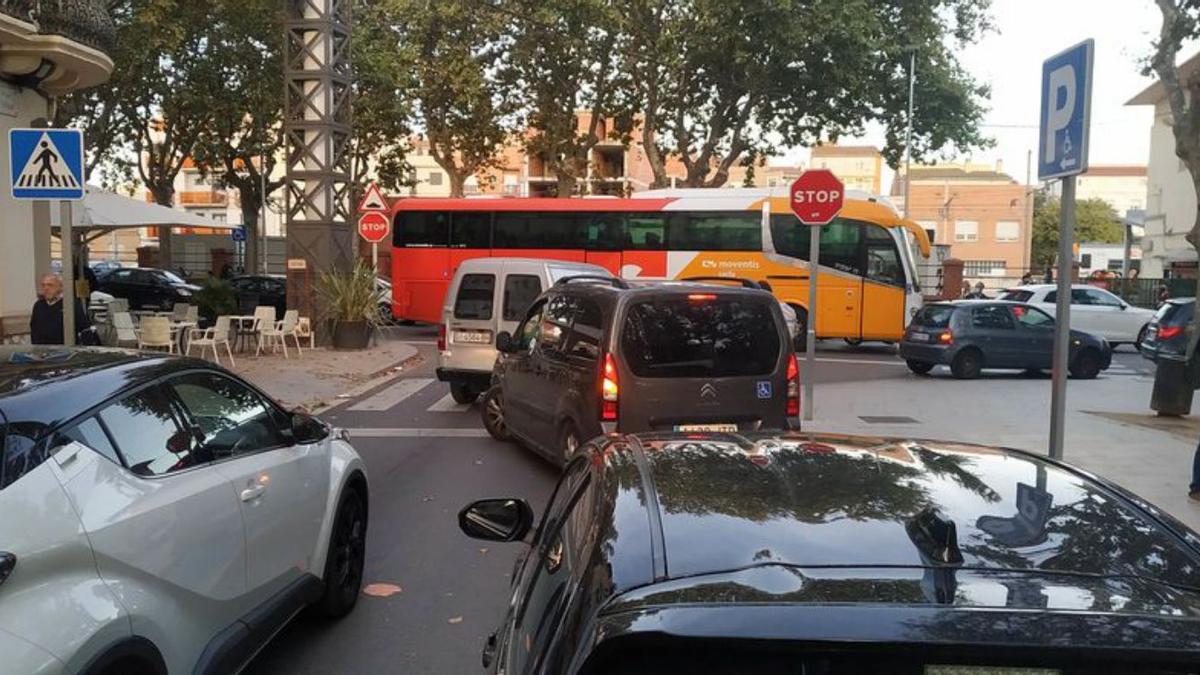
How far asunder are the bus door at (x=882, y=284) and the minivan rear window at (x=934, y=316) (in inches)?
159

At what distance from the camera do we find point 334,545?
192 inches

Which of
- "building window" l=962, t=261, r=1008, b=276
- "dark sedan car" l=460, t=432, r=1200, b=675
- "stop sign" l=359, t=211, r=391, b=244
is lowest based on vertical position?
"dark sedan car" l=460, t=432, r=1200, b=675

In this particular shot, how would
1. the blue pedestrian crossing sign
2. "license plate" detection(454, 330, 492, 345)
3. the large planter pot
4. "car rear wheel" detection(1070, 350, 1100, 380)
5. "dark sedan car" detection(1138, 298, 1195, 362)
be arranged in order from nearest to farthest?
the blue pedestrian crossing sign
"license plate" detection(454, 330, 492, 345)
"dark sedan car" detection(1138, 298, 1195, 362)
"car rear wheel" detection(1070, 350, 1100, 380)
the large planter pot

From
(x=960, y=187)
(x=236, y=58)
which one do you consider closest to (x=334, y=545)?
(x=236, y=58)

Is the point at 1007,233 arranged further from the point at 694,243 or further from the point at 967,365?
the point at 967,365

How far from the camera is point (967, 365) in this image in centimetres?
1688

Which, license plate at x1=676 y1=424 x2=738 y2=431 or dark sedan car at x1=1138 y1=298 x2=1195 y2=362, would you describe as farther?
dark sedan car at x1=1138 y1=298 x2=1195 y2=362

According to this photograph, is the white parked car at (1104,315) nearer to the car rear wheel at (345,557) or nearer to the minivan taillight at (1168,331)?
the minivan taillight at (1168,331)

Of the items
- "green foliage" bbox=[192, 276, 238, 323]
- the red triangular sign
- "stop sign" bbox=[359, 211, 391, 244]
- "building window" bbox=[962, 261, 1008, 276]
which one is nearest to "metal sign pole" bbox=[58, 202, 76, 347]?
"stop sign" bbox=[359, 211, 391, 244]

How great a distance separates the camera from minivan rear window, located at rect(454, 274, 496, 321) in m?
12.5

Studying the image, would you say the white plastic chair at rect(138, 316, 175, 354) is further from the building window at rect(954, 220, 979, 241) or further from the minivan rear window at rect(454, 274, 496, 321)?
the building window at rect(954, 220, 979, 241)

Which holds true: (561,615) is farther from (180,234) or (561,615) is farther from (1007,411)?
(180,234)

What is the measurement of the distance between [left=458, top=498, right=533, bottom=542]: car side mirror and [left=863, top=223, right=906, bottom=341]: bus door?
19.2 meters

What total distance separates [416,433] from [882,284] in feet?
45.7
